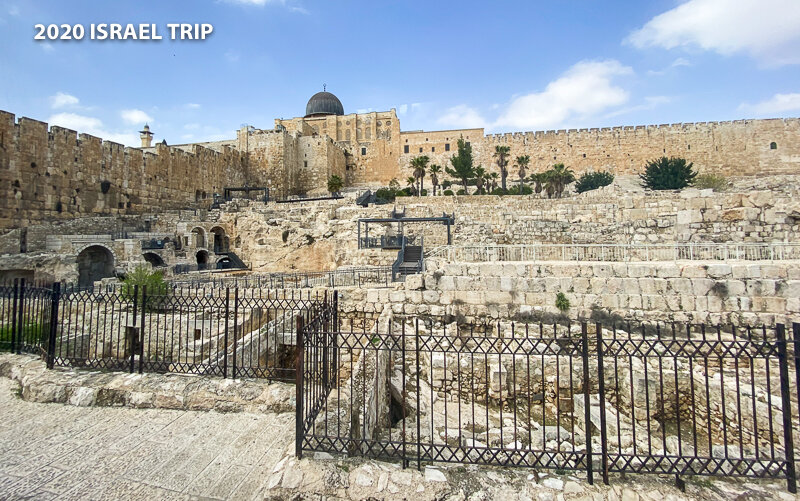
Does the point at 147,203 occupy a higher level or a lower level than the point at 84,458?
higher

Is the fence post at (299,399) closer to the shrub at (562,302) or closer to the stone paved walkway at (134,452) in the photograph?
the stone paved walkway at (134,452)

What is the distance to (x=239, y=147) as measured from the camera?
38500 mm

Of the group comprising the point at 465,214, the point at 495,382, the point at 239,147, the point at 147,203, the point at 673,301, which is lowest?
the point at 495,382

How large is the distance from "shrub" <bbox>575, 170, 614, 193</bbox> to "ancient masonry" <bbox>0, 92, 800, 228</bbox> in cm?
258

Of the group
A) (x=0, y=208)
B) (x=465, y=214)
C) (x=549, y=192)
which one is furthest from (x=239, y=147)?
(x=549, y=192)

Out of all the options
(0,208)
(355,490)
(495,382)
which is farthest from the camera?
(0,208)

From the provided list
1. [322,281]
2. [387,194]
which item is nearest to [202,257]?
[322,281]

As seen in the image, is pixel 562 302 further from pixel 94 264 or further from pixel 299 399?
pixel 94 264

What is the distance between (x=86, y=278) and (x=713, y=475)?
84.4 ft

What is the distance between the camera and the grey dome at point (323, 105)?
49781mm

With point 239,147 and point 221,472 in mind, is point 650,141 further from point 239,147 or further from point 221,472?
point 221,472

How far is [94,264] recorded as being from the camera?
779 inches

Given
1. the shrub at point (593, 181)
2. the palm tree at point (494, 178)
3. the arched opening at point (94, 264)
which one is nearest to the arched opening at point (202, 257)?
the arched opening at point (94, 264)

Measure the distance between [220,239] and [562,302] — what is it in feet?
79.4
